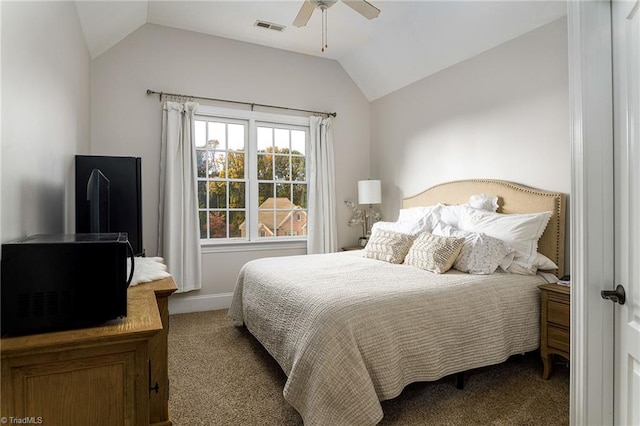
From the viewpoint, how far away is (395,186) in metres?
4.59

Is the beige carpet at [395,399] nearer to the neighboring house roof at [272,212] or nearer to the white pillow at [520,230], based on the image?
the white pillow at [520,230]

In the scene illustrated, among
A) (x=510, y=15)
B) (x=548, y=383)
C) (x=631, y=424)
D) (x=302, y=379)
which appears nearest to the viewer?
(x=631, y=424)

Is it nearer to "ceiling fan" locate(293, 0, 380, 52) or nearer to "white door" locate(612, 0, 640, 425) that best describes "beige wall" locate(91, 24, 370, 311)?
"ceiling fan" locate(293, 0, 380, 52)

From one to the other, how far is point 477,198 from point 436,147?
0.92 metres

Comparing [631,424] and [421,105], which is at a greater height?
[421,105]

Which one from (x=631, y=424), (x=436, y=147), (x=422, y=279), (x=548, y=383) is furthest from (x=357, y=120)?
(x=631, y=424)

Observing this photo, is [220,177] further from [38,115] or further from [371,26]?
[38,115]

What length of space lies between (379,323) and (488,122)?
2475mm

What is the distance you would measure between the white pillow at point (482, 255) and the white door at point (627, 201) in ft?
4.23

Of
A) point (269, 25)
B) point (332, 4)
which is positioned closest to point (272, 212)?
point (269, 25)

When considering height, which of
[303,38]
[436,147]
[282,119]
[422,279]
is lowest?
[422,279]

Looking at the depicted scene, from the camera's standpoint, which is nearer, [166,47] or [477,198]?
[477,198]

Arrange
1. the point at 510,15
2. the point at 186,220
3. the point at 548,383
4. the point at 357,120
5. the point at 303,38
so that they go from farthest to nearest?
the point at 357,120, the point at 303,38, the point at 186,220, the point at 510,15, the point at 548,383

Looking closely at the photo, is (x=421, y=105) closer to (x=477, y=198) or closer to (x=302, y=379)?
(x=477, y=198)
